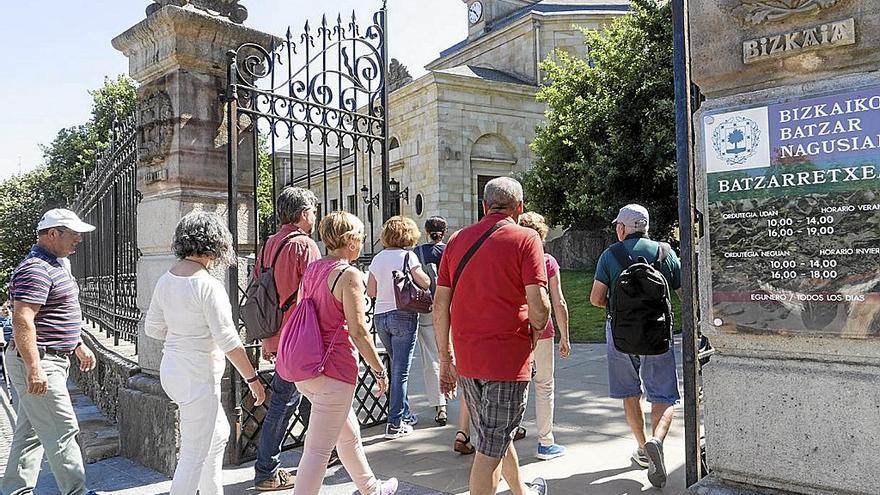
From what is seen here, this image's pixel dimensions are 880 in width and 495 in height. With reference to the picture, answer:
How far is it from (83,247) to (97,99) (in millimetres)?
22639

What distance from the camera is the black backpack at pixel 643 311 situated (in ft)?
14.2

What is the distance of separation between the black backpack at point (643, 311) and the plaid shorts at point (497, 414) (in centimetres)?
113

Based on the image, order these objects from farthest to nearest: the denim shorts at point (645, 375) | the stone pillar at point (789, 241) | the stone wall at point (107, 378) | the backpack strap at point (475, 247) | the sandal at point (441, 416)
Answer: the sandal at point (441, 416) < the stone wall at point (107, 378) < the denim shorts at point (645, 375) < the backpack strap at point (475, 247) < the stone pillar at point (789, 241)

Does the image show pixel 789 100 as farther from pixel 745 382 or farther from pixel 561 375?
pixel 561 375

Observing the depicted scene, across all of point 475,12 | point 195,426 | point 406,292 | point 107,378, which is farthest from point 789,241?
point 475,12

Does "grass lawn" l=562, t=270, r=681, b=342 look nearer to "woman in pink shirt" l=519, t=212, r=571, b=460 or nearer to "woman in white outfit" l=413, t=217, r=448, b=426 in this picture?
"woman in white outfit" l=413, t=217, r=448, b=426

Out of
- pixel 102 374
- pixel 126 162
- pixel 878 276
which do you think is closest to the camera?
pixel 878 276

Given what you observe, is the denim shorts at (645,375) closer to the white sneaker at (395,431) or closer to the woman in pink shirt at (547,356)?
the woman in pink shirt at (547,356)

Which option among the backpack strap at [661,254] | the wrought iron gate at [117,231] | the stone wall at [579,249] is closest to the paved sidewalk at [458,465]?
the backpack strap at [661,254]

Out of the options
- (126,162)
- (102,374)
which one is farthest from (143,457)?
(126,162)

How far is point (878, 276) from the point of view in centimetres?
248

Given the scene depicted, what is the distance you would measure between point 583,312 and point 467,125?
536 inches

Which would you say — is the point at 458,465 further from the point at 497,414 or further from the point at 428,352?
the point at 497,414

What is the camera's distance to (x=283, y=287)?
4.70m
